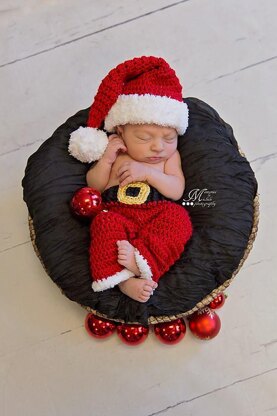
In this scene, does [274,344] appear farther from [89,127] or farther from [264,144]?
[89,127]

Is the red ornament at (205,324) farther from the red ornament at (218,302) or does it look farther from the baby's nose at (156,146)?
the baby's nose at (156,146)

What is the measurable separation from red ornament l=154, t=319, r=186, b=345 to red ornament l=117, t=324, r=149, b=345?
0.04 metres

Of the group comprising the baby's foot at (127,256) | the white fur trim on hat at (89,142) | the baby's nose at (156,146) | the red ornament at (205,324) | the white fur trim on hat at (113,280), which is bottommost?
the red ornament at (205,324)

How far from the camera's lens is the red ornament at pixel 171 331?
4.44ft

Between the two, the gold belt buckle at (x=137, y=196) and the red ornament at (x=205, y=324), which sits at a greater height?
the gold belt buckle at (x=137, y=196)

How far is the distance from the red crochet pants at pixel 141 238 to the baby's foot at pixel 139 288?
0.05ft

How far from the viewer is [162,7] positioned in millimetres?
1756

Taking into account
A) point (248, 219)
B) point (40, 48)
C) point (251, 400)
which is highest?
point (40, 48)

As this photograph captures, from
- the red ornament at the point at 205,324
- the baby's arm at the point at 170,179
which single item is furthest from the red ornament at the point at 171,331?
the baby's arm at the point at 170,179

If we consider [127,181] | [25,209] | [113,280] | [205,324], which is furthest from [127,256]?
[25,209]

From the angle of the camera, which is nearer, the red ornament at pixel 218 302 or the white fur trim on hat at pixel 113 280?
the white fur trim on hat at pixel 113 280

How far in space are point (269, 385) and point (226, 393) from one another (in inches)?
3.9

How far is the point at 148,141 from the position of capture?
130 centimetres

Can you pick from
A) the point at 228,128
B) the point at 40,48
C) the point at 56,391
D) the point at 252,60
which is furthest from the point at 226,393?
the point at 40,48
